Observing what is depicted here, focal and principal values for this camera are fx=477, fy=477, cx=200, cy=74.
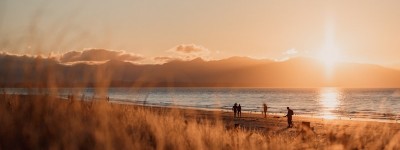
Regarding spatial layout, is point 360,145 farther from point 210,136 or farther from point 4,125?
point 4,125

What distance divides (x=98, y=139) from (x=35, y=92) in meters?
2.16

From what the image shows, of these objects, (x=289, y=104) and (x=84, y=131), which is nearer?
(x=84, y=131)

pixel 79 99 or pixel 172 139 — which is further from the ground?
pixel 79 99

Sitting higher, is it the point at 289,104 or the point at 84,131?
the point at 84,131

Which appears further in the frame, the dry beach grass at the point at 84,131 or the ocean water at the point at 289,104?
the ocean water at the point at 289,104

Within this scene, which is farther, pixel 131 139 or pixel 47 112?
pixel 47 112

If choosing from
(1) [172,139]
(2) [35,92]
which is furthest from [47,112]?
(1) [172,139]

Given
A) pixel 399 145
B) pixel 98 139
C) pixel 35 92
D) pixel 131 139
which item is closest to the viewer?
pixel 98 139

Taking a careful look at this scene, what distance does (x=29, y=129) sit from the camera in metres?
6.24

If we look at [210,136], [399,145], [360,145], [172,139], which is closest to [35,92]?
[172,139]

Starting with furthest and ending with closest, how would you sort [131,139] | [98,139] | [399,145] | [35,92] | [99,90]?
1. [399,145]
2. [99,90]
3. [35,92]
4. [131,139]
5. [98,139]

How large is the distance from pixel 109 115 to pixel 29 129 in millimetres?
1718

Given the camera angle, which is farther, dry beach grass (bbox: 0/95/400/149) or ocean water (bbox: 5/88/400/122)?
ocean water (bbox: 5/88/400/122)

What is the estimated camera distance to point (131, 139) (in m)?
6.38
